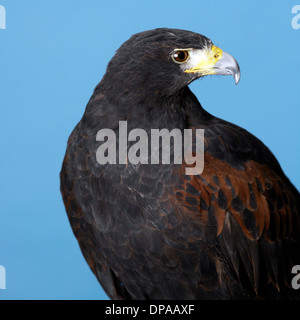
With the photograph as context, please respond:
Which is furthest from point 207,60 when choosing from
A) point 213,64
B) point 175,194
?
point 175,194

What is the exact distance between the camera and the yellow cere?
2.30 metres

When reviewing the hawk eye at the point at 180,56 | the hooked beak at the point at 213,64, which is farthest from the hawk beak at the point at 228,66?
the hawk eye at the point at 180,56

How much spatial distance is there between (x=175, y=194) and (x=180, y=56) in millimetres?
643

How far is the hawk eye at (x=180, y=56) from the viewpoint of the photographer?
7.42ft

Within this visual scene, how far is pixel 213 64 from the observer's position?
2316mm

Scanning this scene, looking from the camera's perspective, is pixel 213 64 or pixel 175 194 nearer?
pixel 175 194

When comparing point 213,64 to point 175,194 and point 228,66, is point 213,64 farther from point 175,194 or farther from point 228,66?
point 175,194

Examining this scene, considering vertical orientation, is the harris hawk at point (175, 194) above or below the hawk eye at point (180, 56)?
below

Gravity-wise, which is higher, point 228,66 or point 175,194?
point 228,66

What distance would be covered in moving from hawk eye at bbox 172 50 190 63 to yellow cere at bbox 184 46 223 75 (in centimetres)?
5

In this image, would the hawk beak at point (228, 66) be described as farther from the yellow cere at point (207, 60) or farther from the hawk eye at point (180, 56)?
the hawk eye at point (180, 56)

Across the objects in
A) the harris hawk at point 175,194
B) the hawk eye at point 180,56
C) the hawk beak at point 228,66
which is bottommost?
the harris hawk at point 175,194

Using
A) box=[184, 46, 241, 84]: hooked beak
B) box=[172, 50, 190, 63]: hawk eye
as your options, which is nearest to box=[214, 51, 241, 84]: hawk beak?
box=[184, 46, 241, 84]: hooked beak
